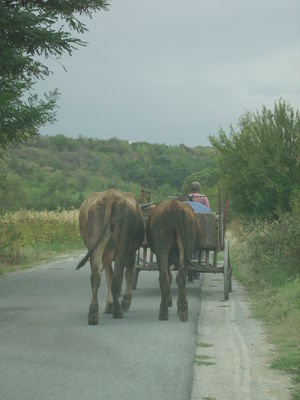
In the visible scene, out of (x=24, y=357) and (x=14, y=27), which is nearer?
(x=24, y=357)

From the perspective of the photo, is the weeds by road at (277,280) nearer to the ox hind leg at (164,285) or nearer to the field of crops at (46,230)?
the ox hind leg at (164,285)

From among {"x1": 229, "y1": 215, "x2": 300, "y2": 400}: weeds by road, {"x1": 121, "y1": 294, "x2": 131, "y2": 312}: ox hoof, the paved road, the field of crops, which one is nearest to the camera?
the paved road

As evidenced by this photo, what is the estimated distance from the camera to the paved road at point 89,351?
6.70m

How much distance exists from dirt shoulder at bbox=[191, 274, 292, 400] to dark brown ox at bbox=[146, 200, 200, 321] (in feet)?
2.71

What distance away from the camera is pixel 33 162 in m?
104

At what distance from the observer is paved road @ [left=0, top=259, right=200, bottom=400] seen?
6.70 meters

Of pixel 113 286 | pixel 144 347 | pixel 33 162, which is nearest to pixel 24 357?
pixel 144 347

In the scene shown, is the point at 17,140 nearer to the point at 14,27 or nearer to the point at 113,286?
the point at 14,27

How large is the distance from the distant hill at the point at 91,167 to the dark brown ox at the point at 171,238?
46944mm

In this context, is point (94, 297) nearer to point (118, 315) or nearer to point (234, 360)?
point (118, 315)

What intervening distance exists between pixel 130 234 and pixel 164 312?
1273 mm

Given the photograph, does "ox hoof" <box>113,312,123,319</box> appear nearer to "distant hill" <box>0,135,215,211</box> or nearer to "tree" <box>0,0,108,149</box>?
"tree" <box>0,0,108,149</box>

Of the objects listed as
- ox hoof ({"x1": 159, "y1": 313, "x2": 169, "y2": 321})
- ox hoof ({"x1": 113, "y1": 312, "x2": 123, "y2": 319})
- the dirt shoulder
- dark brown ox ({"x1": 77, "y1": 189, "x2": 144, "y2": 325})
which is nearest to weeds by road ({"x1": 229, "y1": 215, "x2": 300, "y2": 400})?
the dirt shoulder

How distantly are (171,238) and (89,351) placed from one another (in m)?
3.23
